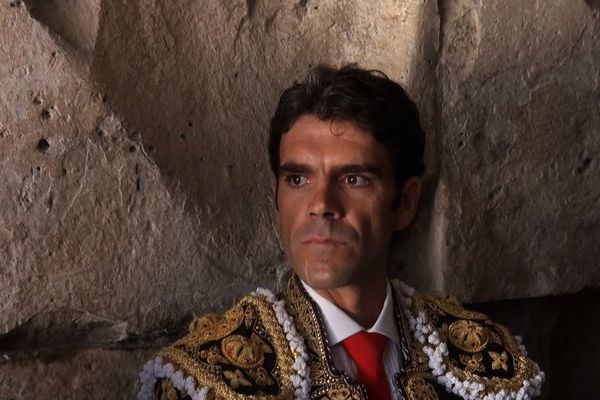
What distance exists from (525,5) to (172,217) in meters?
0.75

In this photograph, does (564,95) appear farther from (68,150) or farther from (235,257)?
(68,150)

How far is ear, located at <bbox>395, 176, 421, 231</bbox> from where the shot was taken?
165cm

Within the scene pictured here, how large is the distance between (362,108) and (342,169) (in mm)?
96

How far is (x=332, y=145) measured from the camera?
5.02 feet

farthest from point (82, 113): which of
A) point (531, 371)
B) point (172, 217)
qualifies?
point (531, 371)

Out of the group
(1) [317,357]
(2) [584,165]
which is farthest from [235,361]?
(2) [584,165]

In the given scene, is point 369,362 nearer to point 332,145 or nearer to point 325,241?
point 325,241

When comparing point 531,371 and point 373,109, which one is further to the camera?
point 531,371

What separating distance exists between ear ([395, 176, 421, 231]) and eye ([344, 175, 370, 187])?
11 centimetres

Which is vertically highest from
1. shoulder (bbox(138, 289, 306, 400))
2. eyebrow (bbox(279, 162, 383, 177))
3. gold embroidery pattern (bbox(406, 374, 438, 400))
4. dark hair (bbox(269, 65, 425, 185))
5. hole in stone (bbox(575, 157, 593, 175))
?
hole in stone (bbox(575, 157, 593, 175))

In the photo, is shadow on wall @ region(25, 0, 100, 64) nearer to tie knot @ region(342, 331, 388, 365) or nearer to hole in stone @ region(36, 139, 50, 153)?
hole in stone @ region(36, 139, 50, 153)

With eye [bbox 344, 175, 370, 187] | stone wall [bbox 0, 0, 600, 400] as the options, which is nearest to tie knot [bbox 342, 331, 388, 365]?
eye [bbox 344, 175, 370, 187]

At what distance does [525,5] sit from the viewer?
6.33ft

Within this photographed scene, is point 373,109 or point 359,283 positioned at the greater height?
point 373,109
